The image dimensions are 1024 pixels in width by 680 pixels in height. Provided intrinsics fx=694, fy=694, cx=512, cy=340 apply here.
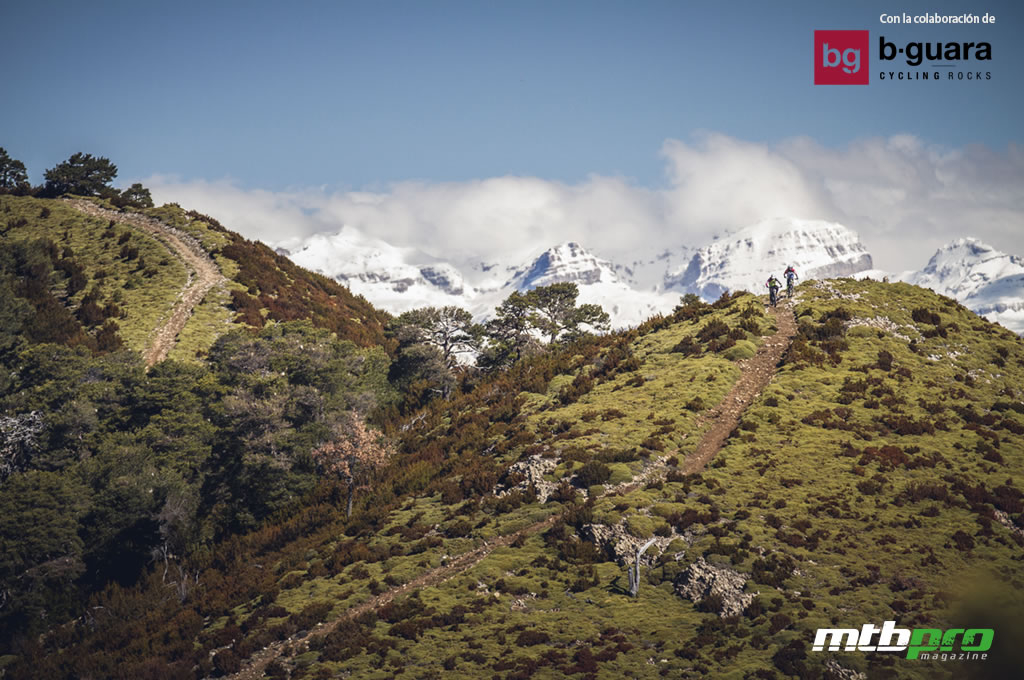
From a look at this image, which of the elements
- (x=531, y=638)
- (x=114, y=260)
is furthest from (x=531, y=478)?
(x=114, y=260)

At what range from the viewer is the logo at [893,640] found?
23250mm

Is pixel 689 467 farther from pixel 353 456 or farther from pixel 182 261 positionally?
pixel 182 261

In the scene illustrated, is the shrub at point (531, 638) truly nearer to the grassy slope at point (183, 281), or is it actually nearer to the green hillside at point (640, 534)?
the green hillside at point (640, 534)

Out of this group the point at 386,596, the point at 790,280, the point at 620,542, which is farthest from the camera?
the point at 790,280

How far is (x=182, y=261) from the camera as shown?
81938 millimetres

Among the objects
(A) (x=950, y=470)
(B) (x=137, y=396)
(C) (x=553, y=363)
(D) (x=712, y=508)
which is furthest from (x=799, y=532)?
(B) (x=137, y=396)

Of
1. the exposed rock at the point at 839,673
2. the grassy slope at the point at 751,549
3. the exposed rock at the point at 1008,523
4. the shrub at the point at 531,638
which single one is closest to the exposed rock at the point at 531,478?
the grassy slope at the point at 751,549

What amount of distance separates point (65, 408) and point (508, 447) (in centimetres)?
2995

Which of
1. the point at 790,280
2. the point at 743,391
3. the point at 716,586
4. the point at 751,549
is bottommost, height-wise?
the point at 716,586

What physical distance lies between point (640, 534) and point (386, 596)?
38.0 ft

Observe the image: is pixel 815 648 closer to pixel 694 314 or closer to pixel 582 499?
pixel 582 499

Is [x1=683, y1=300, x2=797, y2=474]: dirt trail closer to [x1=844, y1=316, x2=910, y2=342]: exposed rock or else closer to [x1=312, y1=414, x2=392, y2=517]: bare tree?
[x1=844, y1=316, x2=910, y2=342]: exposed rock

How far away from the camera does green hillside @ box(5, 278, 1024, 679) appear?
84.7 ft

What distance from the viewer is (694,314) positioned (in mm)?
58188
